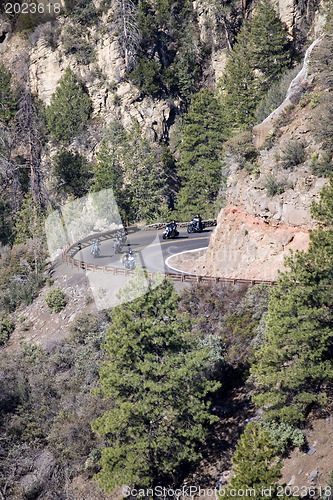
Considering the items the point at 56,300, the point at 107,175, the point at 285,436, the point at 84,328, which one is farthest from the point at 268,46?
the point at 285,436

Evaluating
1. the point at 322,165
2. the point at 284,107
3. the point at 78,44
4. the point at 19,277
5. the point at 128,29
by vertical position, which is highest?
the point at 78,44

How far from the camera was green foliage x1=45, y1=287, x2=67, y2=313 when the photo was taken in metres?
31.9

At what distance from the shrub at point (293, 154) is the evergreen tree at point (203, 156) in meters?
23.7

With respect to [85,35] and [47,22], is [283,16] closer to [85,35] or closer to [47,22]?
[85,35]

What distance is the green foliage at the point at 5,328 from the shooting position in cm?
3191

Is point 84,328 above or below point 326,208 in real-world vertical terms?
below

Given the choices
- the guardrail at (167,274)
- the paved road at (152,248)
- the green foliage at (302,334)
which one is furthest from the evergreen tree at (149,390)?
the paved road at (152,248)

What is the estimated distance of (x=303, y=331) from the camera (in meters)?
17.2

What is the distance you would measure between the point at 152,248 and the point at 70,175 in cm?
2457

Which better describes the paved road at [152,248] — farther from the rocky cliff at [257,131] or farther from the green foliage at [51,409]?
the green foliage at [51,409]

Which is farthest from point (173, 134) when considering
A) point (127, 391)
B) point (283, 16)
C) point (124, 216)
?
point (127, 391)

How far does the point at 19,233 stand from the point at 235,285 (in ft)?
95.8

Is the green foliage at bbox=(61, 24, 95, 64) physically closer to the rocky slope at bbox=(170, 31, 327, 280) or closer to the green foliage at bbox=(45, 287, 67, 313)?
the rocky slope at bbox=(170, 31, 327, 280)

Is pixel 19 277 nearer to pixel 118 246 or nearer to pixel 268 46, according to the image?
pixel 118 246
